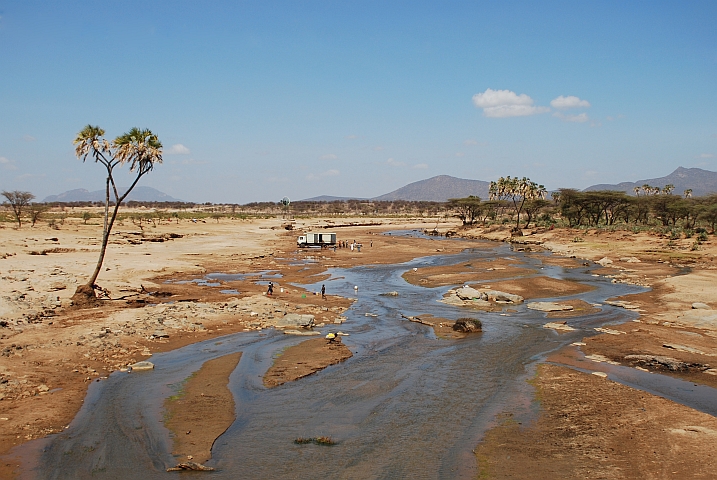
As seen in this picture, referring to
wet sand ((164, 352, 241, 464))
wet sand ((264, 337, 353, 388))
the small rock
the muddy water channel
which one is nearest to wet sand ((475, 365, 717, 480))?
the muddy water channel

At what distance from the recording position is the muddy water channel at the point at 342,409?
11.0 metres

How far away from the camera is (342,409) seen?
47.2 feet

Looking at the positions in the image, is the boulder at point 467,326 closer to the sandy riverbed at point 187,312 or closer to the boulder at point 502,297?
the sandy riverbed at point 187,312

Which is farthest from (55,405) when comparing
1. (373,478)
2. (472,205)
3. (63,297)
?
(472,205)

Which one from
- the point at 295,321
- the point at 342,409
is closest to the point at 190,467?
the point at 342,409

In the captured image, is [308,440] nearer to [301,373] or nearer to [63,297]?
[301,373]

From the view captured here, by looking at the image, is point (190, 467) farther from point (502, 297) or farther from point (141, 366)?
point (502, 297)

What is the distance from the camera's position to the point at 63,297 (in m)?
25.3

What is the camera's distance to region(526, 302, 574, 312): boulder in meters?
29.1

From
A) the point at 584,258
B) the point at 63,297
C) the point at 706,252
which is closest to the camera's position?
the point at 63,297

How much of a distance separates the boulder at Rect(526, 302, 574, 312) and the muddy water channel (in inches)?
169

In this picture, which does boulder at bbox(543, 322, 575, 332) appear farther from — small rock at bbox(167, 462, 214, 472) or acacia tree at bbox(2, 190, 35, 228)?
acacia tree at bbox(2, 190, 35, 228)

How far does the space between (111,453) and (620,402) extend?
47.1 ft

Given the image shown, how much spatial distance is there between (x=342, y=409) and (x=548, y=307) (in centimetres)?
1945
